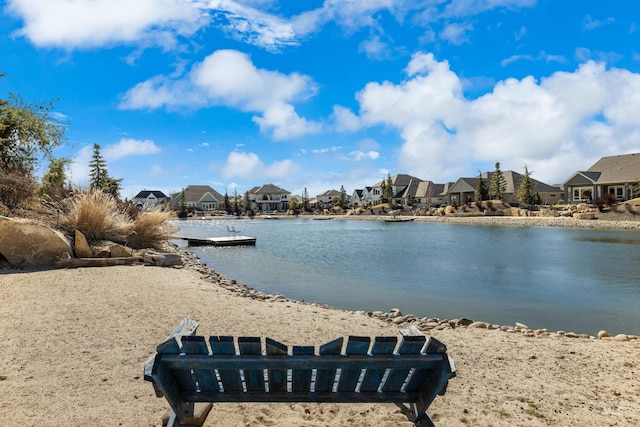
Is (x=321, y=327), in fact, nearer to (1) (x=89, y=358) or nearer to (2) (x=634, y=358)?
(1) (x=89, y=358)

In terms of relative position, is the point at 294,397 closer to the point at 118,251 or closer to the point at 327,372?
the point at 327,372

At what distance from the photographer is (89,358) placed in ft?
13.9

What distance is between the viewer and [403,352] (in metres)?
2.14

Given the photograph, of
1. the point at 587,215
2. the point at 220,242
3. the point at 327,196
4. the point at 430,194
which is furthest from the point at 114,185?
the point at 327,196

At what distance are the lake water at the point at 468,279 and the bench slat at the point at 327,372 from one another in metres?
6.41

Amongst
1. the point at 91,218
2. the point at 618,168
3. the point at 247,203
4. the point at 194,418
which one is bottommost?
the point at 194,418

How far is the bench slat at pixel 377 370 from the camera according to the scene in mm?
2061

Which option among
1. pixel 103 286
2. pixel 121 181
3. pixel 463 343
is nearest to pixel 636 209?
pixel 463 343

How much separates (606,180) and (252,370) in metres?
54.5

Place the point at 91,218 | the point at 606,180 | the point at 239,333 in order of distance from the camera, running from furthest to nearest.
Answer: the point at 606,180, the point at 91,218, the point at 239,333

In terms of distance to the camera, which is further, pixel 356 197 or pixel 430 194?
pixel 356 197

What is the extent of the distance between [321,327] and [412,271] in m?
9.36

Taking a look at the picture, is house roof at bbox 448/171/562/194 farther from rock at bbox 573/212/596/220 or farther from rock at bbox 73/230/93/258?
rock at bbox 73/230/93/258

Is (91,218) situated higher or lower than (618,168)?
lower
